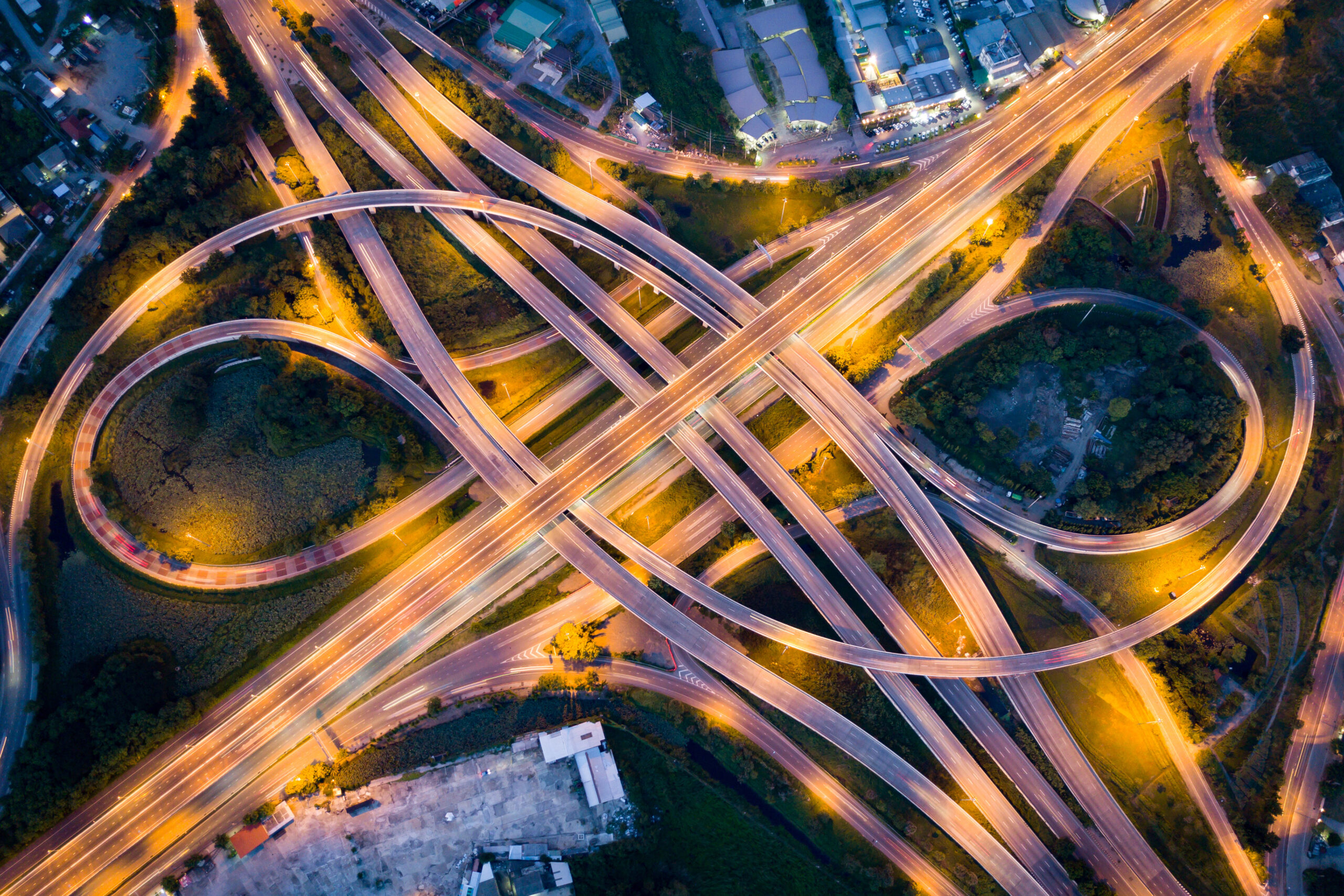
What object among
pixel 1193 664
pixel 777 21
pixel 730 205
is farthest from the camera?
pixel 777 21

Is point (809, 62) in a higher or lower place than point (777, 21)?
lower

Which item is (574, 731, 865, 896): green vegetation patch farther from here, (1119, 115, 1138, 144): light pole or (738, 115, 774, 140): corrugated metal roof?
(1119, 115, 1138, 144): light pole

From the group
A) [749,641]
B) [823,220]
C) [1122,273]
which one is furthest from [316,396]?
[1122,273]

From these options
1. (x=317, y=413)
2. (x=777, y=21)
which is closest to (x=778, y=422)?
(x=777, y=21)

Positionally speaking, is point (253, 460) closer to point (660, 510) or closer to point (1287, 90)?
point (660, 510)

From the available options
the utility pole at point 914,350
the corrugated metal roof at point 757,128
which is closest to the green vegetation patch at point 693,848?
the utility pole at point 914,350

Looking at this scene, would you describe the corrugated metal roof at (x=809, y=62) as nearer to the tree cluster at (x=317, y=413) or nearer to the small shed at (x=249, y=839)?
the tree cluster at (x=317, y=413)

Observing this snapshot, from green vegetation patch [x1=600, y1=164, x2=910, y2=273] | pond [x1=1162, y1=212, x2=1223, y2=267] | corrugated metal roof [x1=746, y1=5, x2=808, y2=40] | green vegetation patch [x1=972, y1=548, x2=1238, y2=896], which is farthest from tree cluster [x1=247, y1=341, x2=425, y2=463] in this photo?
pond [x1=1162, y1=212, x2=1223, y2=267]
